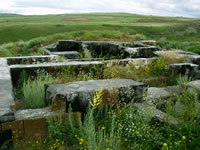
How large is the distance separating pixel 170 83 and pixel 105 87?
345 cm

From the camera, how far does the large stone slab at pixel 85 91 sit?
3305 mm

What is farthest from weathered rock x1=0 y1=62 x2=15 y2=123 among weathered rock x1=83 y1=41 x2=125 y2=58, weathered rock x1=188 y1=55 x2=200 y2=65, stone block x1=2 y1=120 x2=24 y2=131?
weathered rock x1=83 y1=41 x2=125 y2=58

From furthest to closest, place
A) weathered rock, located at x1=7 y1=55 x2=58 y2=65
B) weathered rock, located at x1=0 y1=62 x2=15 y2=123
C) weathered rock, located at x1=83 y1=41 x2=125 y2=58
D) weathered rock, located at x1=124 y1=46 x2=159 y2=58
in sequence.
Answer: weathered rock, located at x1=83 y1=41 x2=125 y2=58 → weathered rock, located at x1=124 y1=46 x2=159 y2=58 → weathered rock, located at x1=7 y1=55 x2=58 y2=65 → weathered rock, located at x1=0 y1=62 x2=15 y2=123

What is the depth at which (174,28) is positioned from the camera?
109 feet

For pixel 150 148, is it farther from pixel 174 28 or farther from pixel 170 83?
pixel 174 28

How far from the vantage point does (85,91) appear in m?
3.38

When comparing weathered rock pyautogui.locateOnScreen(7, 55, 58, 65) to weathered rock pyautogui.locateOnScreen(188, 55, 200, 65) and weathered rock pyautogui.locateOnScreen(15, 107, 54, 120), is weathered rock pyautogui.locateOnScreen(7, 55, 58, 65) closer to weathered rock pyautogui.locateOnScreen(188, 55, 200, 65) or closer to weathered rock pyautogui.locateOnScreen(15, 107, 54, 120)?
weathered rock pyautogui.locateOnScreen(15, 107, 54, 120)

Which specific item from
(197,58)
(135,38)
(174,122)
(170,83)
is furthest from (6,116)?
(135,38)

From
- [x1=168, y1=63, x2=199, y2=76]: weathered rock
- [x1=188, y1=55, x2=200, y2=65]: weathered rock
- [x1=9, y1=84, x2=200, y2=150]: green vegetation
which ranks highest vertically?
[x1=188, y1=55, x2=200, y2=65]: weathered rock

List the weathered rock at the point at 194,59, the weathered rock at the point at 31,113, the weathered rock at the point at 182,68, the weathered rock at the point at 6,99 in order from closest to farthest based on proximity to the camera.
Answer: the weathered rock at the point at 6,99 → the weathered rock at the point at 31,113 → the weathered rock at the point at 182,68 → the weathered rock at the point at 194,59

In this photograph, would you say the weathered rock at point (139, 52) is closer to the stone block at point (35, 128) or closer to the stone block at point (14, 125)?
the stone block at point (35, 128)

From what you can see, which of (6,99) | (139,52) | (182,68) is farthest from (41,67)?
(139,52)

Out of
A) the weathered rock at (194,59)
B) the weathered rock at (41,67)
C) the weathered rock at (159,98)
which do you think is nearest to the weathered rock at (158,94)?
the weathered rock at (159,98)

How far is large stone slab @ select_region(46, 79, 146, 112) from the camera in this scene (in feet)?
10.8
